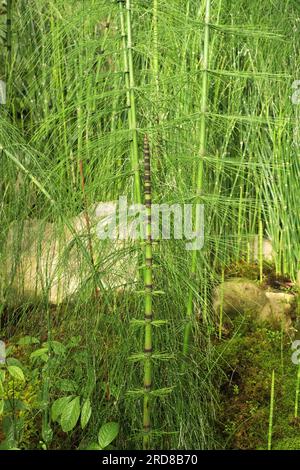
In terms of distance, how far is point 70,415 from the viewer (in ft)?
4.94

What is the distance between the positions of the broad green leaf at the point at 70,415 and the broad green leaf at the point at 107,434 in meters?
0.06

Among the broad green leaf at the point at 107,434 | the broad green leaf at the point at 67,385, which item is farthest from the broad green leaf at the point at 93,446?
the broad green leaf at the point at 67,385

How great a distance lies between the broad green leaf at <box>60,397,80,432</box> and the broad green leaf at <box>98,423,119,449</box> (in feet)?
0.21

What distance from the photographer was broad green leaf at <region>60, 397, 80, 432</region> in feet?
4.91

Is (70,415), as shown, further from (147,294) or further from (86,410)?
(147,294)

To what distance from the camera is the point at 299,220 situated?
235cm

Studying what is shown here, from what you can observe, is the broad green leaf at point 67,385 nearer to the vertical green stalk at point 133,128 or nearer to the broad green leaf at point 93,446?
the broad green leaf at point 93,446

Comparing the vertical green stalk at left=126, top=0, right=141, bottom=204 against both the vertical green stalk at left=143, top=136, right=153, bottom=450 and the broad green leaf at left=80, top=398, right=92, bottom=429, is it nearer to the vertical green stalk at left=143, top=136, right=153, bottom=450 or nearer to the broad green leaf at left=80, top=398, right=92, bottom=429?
the vertical green stalk at left=143, top=136, right=153, bottom=450

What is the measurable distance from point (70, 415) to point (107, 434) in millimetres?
94

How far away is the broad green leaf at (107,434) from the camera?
4.84 feet

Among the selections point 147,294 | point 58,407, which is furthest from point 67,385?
point 147,294

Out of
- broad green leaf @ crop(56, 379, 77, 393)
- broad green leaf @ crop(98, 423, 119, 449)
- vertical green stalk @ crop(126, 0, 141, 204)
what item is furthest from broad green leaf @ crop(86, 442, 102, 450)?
vertical green stalk @ crop(126, 0, 141, 204)
